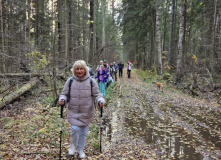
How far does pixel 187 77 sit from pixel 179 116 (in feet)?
33.9

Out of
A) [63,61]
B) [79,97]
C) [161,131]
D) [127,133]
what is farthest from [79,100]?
→ [63,61]

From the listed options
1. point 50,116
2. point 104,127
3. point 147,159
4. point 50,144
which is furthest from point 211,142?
point 50,116

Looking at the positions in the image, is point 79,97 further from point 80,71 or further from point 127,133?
point 127,133

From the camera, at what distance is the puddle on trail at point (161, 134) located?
15.3 ft

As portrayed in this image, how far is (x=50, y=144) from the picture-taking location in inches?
182

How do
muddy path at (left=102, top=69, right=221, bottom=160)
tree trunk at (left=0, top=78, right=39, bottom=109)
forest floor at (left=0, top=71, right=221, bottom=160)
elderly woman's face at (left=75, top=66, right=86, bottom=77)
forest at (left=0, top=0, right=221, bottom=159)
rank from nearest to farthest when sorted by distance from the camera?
elderly woman's face at (left=75, top=66, right=86, bottom=77) < forest floor at (left=0, top=71, right=221, bottom=160) < muddy path at (left=102, top=69, right=221, bottom=160) < forest at (left=0, top=0, right=221, bottom=159) < tree trunk at (left=0, top=78, right=39, bottom=109)

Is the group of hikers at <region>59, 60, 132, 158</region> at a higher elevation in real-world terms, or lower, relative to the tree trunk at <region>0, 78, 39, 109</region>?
higher

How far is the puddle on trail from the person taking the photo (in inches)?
183

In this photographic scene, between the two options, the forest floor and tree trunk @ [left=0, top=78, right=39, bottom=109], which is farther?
tree trunk @ [left=0, top=78, right=39, bottom=109]

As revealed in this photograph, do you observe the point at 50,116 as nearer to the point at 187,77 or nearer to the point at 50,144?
the point at 50,144

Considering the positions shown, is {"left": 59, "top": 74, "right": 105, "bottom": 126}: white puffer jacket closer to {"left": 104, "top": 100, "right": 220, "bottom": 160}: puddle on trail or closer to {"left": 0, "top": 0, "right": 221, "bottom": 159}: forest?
{"left": 0, "top": 0, "right": 221, "bottom": 159}: forest

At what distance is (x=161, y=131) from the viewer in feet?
19.7

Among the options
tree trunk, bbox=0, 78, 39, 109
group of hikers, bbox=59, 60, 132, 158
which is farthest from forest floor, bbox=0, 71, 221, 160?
group of hikers, bbox=59, 60, 132, 158

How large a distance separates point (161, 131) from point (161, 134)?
0.25 meters
